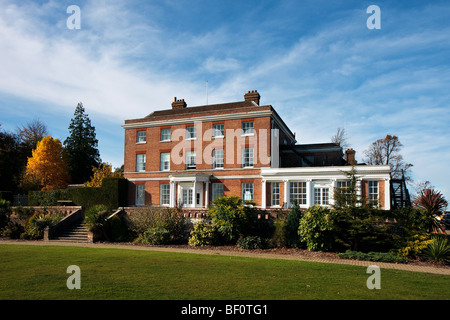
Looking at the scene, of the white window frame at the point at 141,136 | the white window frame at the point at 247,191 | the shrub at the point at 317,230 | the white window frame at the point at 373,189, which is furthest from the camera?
the white window frame at the point at 141,136

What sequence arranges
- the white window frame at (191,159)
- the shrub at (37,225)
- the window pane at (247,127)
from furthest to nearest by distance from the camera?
the white window frame at (191,159)
the window pane at (247,127)
the shrub at (37,225)

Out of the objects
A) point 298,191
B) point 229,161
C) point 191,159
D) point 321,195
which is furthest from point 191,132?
point 321,195

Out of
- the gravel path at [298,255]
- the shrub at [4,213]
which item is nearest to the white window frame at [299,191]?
the gravel path at [298,255]

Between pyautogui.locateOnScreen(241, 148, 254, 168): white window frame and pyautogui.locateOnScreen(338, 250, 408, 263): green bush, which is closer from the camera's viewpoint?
pyautogui.locateOnScreen(338, 250, 408, 263): green bush

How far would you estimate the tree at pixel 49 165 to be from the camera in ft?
141

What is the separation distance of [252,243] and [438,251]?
28.3 feet

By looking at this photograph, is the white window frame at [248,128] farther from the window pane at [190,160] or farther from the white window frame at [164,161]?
the white window frame at [164,161]

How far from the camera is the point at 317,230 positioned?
17.0 meters

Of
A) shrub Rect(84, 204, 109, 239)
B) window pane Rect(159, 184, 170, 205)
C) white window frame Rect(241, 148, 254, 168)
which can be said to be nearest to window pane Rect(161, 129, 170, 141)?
window pane Rect(159, 184, 170, 205)

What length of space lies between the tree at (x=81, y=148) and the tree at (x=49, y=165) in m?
4.99

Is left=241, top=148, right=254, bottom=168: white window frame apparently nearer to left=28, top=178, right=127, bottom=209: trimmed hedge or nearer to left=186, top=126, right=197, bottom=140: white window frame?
left=186, top=126, right=197, bottom=140: white window frame

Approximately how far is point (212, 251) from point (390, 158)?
124 ft

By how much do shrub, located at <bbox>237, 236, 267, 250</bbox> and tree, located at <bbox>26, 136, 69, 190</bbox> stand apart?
109 feet

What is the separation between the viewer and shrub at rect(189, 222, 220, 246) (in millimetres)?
18969
